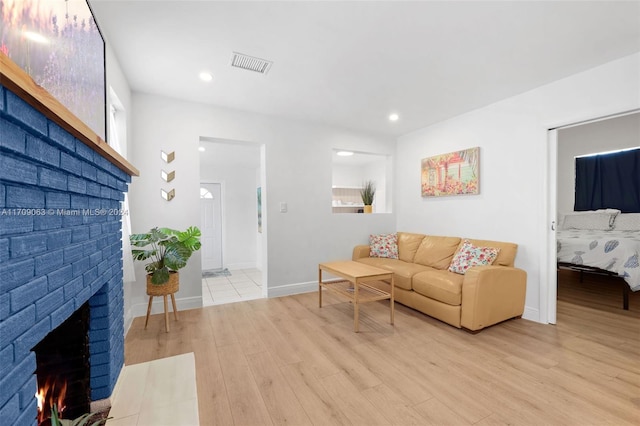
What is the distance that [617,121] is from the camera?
4.73m

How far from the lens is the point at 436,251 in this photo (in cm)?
379

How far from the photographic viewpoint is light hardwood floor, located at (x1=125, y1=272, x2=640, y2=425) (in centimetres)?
164

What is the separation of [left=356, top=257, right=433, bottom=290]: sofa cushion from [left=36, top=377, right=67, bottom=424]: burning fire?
2826 mm

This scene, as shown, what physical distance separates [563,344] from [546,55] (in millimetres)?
2496

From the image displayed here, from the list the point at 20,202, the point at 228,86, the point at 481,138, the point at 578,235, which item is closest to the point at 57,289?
the point at 20,202

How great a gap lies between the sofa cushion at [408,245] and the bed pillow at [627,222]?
10.7 feet

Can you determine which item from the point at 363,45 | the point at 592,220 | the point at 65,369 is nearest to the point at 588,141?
the point at 592,220

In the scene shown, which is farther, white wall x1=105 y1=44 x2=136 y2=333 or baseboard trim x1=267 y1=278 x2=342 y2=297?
baseboard trim x1=267 y1=278 x2=342 y2=297

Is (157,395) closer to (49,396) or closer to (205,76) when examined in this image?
(49,396)

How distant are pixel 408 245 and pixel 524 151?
1860mm

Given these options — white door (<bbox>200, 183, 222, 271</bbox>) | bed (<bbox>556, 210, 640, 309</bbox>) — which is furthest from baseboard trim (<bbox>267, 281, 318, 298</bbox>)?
bed (<bbox>556, 210, 640, 309</bbox>)

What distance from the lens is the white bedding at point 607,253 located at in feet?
10.7

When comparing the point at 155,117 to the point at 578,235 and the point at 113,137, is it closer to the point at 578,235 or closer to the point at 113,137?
the point at 113,137

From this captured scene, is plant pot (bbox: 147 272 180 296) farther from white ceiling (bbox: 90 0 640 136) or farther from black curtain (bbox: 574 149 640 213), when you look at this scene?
black curtain (bbox: 574 149 640 213)
